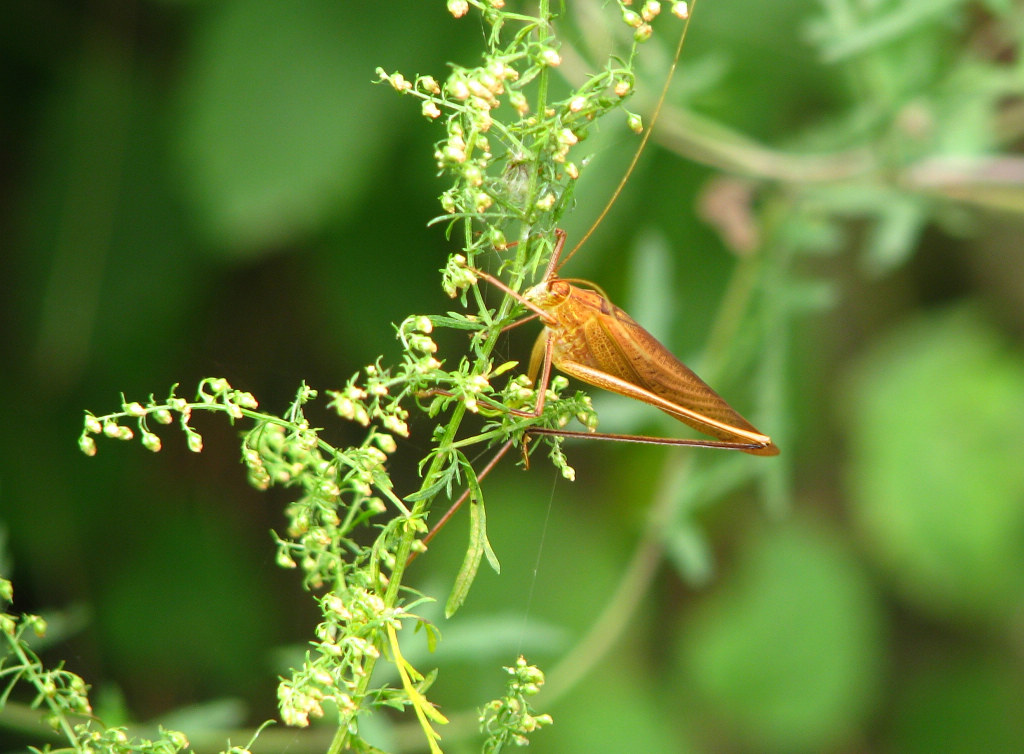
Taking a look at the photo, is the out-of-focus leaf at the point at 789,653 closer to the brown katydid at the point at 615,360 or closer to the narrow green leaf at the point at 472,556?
the brown katydid at the point at 615,360

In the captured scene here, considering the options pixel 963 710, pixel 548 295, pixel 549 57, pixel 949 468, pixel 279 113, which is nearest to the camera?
pixel 549 57

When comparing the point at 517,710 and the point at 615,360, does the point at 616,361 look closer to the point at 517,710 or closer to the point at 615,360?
the point at 615,360

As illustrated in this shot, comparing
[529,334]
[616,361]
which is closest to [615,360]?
[616,361]

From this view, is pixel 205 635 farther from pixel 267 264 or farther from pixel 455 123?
pixel 455 123

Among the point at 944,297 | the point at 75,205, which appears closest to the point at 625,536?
the point at 944,297

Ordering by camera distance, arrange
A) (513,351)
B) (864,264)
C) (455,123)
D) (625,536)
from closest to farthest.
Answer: (455,123) < (513,351) < (625,536) < (864,264)

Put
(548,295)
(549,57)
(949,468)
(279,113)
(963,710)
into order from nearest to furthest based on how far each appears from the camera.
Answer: (549,57) < (548,295) < (279,113) < (949,468) < (963,710)
